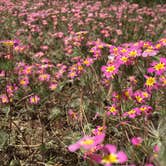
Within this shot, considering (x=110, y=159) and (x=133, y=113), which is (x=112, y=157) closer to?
(x=110, y=159)

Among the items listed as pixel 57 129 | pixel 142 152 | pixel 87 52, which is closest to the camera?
pixel 142 152

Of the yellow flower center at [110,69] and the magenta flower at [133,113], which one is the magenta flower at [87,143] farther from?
the yellow flower center at [110,69]

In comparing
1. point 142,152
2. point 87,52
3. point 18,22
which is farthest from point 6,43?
point 18,22

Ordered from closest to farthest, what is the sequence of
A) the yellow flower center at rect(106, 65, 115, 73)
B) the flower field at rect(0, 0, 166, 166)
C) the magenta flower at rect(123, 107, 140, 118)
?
the flower field at rect(0, 0, 166, 166) → the magenta flower at rect(123, 107, 140, 118) → the yellow flower center at rect(106, 65, 115, 73)

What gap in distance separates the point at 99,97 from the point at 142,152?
40.0 inches

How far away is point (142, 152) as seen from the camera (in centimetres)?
150

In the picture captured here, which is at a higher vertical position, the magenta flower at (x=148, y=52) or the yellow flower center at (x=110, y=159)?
the magenta flower at (x=148, y=52)

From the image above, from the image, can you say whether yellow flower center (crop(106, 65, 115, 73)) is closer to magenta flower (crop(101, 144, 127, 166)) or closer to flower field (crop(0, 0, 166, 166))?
flower field (crop(0, 0, 166, 166))

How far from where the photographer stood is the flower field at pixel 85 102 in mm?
1604

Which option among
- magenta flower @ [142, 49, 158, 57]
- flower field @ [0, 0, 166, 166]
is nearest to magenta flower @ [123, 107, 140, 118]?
flower field @ [0, 0, 166, 166]

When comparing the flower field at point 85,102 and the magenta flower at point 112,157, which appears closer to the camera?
the magenta flower at point 112,157

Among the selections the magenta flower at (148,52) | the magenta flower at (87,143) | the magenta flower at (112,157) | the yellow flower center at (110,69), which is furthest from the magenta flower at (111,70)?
the magenta flower at (112,157)

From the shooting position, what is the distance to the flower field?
160cm

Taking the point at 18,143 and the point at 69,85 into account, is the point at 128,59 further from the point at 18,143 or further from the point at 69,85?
the point at 69,85
